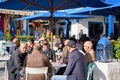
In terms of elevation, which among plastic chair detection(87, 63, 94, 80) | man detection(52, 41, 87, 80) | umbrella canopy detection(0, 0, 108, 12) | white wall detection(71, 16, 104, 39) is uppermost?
umbrella canopy detection(0, 0, 108, 12)

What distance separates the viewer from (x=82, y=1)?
33.9ft

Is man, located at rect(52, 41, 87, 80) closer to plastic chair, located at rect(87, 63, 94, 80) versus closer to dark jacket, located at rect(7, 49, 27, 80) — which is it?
plastic chair, located at rect(87, 63, 94, 80)

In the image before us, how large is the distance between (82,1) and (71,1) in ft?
2.27

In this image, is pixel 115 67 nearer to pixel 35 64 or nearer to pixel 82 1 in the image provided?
pixel 35 64

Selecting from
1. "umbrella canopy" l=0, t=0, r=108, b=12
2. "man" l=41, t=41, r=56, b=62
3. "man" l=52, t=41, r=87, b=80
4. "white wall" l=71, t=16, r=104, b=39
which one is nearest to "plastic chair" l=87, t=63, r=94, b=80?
"man" l=52, t=41, r=87, b=80

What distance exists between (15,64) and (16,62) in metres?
0.10

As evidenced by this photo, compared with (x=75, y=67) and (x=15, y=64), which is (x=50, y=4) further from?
(x=75, y=67)

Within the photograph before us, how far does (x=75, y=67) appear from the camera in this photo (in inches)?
240

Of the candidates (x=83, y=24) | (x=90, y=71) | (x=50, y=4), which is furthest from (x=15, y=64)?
(x=83, y=24)

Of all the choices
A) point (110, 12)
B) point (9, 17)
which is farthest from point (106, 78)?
point (9, 17)

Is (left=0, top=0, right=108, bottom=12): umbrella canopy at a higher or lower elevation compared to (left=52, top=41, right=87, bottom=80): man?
higher

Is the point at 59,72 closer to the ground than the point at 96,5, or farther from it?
closer to the ground

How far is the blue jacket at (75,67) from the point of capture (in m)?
6.07

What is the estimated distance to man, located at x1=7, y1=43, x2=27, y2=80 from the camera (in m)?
7.38
